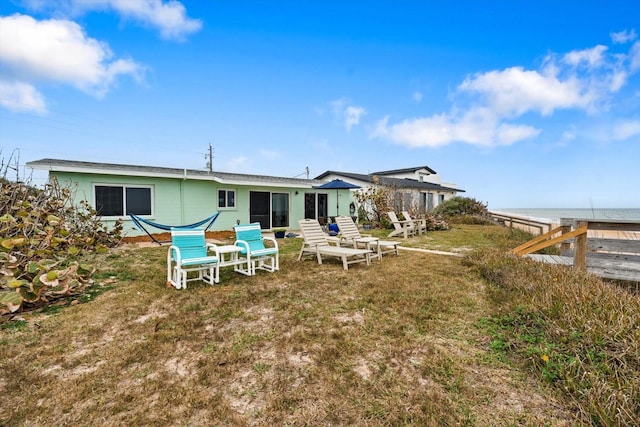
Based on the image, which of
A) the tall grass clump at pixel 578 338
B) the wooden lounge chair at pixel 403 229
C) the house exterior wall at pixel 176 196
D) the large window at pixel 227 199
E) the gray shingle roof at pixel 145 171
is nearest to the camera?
the tall grass clump at pixel 578 338

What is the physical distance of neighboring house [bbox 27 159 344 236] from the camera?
394 inches

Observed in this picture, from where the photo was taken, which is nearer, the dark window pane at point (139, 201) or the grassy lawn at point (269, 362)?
the grassy lawn at point (269, 362)

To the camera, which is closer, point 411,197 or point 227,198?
point 227,198

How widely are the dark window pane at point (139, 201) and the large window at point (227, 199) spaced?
8.93ft

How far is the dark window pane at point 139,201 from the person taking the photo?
10.9 meters

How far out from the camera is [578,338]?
2936 mm

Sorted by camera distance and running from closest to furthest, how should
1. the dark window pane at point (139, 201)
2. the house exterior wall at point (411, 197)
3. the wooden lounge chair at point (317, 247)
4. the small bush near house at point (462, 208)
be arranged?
the wooden lounge chair at point (317, 247)
the dark window pane at point (139, 201)
the small bush near house at point (462, 208)
the house exterior wall at point (411, 197)

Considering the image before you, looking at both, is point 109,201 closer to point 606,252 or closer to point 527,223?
point 606,252

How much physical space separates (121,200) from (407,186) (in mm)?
18321

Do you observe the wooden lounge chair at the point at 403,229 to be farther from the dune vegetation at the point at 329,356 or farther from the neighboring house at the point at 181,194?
the dune vegetation at the point at 329,356

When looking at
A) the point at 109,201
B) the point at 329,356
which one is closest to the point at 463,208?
the point at 109,201

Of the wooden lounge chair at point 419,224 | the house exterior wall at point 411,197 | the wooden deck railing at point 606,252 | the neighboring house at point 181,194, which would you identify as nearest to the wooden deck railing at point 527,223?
the wooden lounge chair at point 419,224

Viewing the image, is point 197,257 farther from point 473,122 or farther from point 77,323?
point 473,122

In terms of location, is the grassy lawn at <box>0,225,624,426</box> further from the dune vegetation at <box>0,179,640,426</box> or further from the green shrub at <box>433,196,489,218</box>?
the green shrub at <box>433,196,489,218</box>
